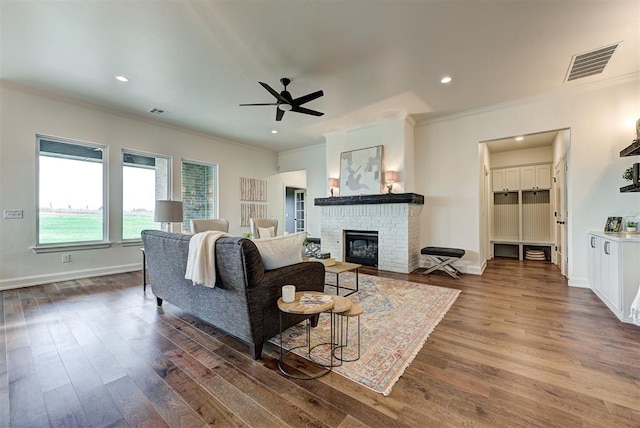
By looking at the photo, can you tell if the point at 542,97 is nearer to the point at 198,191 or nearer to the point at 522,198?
the point at 522,198

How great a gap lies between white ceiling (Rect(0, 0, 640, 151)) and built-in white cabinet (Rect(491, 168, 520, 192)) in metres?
2.77

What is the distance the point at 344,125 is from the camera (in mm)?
5379

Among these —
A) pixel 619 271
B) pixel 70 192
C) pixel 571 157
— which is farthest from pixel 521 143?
pixel 70 192

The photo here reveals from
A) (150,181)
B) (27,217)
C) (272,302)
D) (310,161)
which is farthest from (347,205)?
(27,217)

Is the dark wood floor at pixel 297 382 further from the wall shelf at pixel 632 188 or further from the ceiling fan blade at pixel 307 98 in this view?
the ceiling fan blade at pixel 307 98

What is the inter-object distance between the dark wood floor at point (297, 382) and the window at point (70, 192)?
187 cm

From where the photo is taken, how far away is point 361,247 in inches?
218

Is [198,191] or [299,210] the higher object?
[198,191]

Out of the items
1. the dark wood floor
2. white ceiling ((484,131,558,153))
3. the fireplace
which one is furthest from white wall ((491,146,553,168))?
the dark wood floor

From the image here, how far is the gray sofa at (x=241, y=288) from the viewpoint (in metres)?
1.89

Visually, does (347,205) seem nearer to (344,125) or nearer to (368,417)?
(344,125)

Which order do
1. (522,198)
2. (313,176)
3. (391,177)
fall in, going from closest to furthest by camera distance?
(391,177), (522,198), (313,176)

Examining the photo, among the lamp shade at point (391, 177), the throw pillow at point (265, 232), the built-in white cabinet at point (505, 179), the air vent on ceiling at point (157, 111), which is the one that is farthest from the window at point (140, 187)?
the built-in white cabinet at point (505, 179)

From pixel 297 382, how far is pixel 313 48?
3218 millimetres
